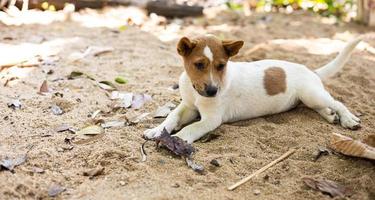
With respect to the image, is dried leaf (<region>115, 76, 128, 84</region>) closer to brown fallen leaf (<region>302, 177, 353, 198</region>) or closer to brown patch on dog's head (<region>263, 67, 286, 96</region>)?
brown patch on dog's head (<region>263, 67, 286, 96</region>)

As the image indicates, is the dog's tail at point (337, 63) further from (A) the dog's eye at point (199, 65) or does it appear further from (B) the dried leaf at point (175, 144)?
(B) the dried leaf at point (175, 144)

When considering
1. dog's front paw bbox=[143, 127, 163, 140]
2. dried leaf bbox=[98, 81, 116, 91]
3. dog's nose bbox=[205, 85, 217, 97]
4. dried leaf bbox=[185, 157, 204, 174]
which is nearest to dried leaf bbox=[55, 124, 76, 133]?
dog's front paw bbox=[143, 127, 163, 140]

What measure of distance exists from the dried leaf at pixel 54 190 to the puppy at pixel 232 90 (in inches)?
41.5

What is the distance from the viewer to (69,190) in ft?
11.7

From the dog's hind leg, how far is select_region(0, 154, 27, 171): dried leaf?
9.20 ft

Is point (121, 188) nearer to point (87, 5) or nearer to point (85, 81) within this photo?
point (85, 81)

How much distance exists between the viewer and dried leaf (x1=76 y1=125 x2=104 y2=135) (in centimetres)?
448

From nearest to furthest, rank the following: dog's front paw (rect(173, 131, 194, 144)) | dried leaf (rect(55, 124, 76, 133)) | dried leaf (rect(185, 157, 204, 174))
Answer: dried leaf (rect(185, 157, 204, 174))
dog's front paw (rect(173, 131, 194, 144))
dried leaf (rect(55, 124, 76, 133))

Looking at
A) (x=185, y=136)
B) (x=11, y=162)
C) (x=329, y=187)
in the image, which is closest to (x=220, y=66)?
(x=185, y=136)

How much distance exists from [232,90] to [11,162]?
7.05 ft

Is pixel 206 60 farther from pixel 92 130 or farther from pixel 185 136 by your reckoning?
pixel 92 130

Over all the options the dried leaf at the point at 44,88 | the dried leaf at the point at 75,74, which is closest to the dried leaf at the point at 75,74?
the dried leaf at the point at 75,74

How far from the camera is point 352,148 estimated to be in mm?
4117

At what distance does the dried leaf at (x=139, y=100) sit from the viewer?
5.22 metres
